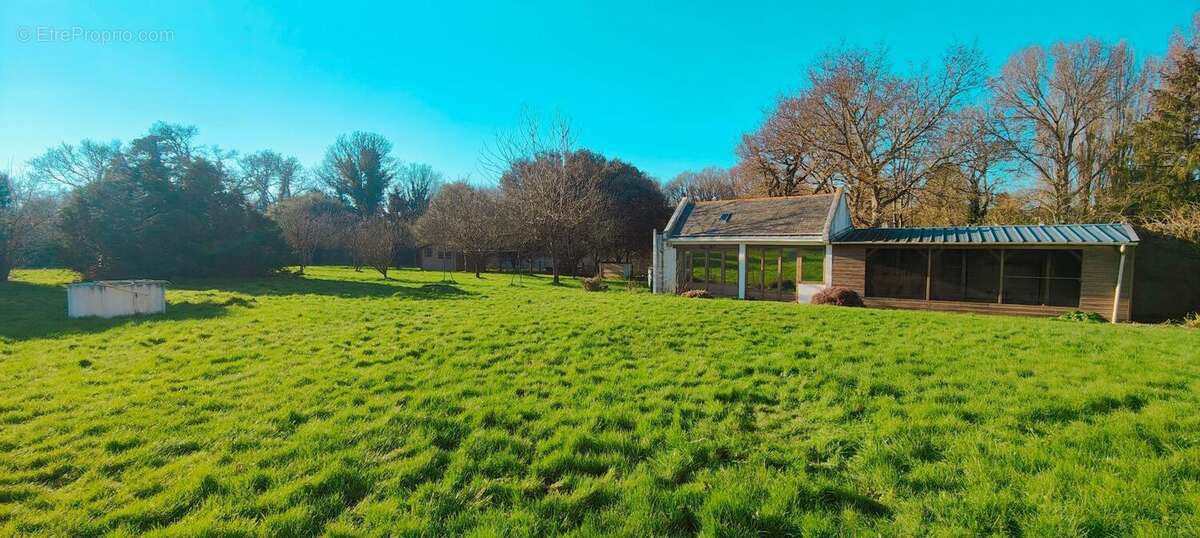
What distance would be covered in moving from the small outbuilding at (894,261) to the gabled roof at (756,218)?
47mm

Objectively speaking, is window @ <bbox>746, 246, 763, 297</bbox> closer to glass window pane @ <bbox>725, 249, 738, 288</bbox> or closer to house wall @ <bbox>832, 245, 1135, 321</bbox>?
glass window pane @ <bbox>725, 249, 738, 288</bbox>

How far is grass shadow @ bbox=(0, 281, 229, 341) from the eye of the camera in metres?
8.11

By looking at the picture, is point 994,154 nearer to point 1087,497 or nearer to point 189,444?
point 1087,497

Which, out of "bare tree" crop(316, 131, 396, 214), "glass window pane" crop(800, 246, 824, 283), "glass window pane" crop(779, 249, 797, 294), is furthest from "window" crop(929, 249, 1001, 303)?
"bare tree" crop(316, 131, 396, 214)

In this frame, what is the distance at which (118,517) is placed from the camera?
2652 mm

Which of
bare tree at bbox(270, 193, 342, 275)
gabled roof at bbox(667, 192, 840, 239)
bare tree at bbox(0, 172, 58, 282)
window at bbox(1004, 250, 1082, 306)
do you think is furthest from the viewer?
bare tree at bbox(270, 193, 342, 275)

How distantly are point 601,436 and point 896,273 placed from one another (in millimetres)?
16176

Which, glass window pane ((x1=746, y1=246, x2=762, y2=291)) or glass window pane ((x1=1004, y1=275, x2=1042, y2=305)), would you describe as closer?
glass window pane ((x1=1004, y1=275, x2=1042, y2=305))

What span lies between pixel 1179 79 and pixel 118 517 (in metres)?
28.7

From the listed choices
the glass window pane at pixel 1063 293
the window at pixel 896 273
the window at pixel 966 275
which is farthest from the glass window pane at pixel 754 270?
the glass window pane at pixel 1063 293

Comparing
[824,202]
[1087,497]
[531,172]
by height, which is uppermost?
[531,172]

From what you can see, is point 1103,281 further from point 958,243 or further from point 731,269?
point 731,269

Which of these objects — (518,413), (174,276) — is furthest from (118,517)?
(174,276)

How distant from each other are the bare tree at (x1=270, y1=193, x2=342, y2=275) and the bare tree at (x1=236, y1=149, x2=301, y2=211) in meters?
3.37
